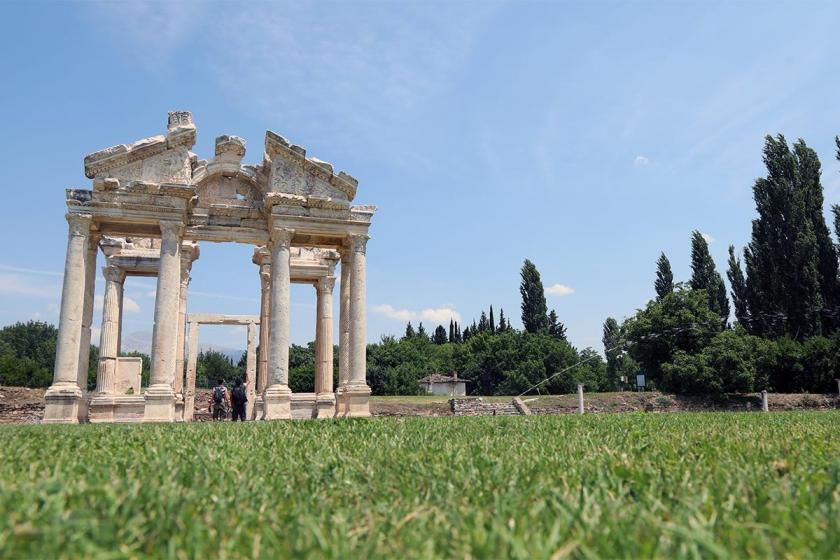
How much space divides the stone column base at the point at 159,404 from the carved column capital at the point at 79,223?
5.12 meters

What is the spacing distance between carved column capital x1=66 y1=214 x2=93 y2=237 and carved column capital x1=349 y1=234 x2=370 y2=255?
7.89 metres

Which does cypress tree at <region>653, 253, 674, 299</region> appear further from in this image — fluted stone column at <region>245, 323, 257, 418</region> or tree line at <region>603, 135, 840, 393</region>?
fluted stone column at <region>245, 323, 257, 418</region>

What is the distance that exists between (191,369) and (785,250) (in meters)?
38.4

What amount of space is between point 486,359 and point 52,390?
49.7m

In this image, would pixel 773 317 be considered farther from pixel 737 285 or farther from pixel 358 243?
pixel 358 243

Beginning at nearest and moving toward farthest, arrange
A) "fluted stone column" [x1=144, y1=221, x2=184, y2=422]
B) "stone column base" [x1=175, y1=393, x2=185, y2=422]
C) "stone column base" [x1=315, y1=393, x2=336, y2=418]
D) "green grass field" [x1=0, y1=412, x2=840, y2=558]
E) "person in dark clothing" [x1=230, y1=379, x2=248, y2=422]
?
1. "green grass field" [x1=0, y1=412, x2=840, y2=558]
2. "fluted stone column" [x1=144, y1=221, x2=184, y2=422]
3. "stone column base" [x1=315, y1=393, x2=336, y2=418]
4. "person in dark clothing" [x1=230, y1=379, x2=248, y2=422]
5. "stone column base" [x1=175, y1=393, x2=185, y2=422]

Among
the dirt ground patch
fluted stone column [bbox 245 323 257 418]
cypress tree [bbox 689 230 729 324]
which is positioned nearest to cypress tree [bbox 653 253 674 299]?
cypress tree [bbox 689 230 729 324]

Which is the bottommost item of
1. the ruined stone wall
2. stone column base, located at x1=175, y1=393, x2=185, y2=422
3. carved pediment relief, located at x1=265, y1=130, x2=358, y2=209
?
the ruined stone wall

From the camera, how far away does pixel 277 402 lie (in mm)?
18234

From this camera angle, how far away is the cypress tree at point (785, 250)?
131ft

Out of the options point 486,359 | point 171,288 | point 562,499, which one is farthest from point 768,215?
point 562,499

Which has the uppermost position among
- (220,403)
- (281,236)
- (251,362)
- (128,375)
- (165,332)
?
(281,236)

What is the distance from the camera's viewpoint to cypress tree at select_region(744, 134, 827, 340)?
3984cm

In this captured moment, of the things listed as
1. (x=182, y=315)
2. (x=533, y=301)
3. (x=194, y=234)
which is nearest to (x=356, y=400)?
(x=194, y=234)
